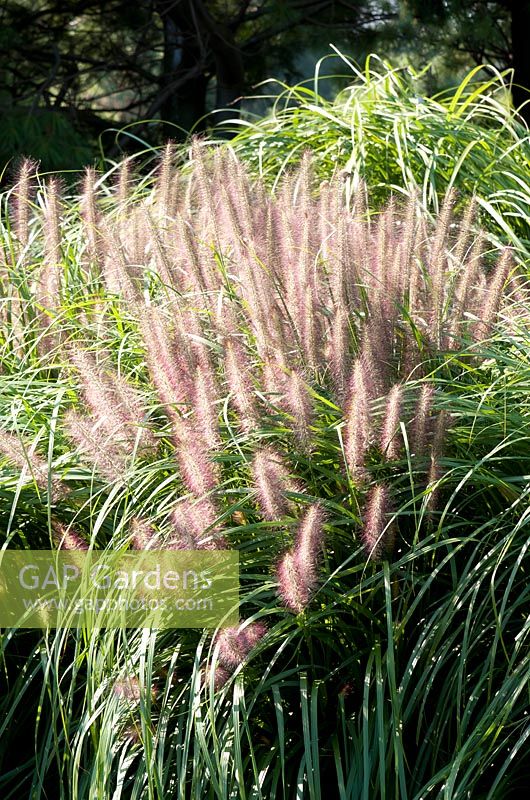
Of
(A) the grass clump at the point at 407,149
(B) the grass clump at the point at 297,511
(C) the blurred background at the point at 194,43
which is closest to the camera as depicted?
(B) the grass clump at the point at 297,511

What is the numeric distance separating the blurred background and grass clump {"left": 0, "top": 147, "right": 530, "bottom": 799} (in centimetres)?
635

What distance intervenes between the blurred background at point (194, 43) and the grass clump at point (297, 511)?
20.8 ft

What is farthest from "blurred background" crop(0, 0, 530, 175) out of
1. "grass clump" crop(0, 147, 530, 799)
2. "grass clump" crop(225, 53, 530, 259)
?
"grass clump" crop(0, 147, 530, 799)

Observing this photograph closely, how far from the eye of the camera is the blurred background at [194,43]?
886cm

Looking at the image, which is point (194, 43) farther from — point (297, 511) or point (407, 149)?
point (297, 511)

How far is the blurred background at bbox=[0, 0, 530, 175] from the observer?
886cm

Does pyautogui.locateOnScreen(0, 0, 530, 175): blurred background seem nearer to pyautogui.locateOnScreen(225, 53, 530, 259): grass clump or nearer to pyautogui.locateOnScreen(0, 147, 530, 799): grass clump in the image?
pyautogui.locateOnScreen(225, 53, 530, 259): grass clump

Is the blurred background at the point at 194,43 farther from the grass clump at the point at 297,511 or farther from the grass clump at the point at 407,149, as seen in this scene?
the grass clump at the point at 297,511

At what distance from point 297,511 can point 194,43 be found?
8.11 metres

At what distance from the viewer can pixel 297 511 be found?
215cm

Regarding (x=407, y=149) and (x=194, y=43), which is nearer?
(x=407, y=149)

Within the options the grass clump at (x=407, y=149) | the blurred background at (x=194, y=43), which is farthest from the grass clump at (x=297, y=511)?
the blurred background at (x=194, y=43)

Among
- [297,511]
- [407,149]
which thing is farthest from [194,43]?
[297,511]

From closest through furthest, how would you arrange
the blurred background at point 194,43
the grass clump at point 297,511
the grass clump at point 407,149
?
the grass clump at point 297,511 → the grass clump at point 407,149 → the blurred background at point 194,43
